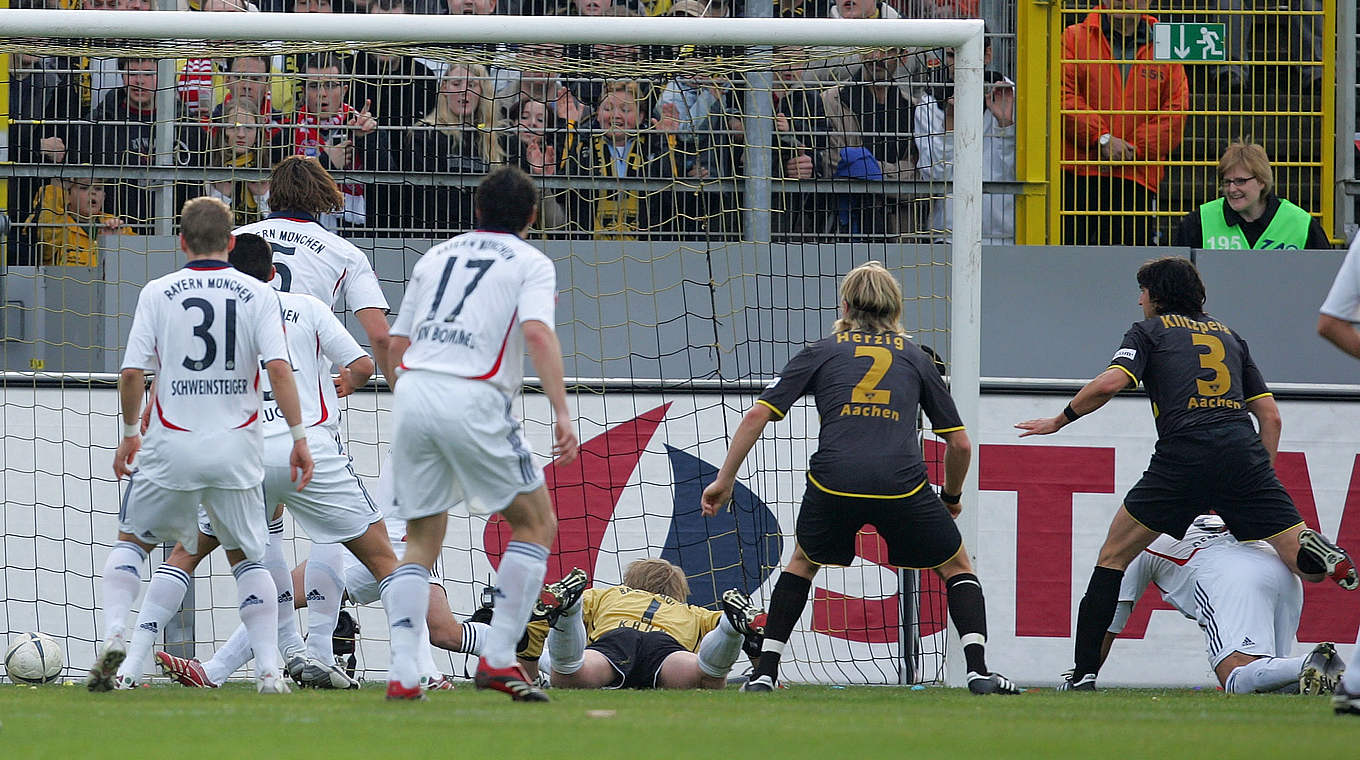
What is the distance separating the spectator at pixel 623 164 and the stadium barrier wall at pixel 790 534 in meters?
1.55

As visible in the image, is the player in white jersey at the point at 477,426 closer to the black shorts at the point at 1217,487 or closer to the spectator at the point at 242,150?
the black shorts at the point at 1217,487

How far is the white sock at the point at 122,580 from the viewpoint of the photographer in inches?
241

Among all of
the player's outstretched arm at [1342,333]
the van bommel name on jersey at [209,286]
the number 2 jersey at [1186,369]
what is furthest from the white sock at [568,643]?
the player's outstretched arm at [1342,333]

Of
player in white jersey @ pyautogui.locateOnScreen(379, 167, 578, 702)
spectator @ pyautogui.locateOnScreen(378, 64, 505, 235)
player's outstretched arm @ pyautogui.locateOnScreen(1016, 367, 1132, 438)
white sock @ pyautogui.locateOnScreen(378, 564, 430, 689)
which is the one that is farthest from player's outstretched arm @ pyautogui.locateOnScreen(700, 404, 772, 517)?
spectator @ pyautogui.locateOnScreen(378, 64, 505, 235)

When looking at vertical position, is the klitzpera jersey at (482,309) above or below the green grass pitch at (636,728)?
above

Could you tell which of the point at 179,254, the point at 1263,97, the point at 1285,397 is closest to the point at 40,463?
the point at 179,254

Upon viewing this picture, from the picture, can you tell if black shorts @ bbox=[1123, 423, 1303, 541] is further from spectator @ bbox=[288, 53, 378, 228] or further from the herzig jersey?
spectator @ bbox=[288, 53, 378, 228]

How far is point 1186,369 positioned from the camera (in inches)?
290

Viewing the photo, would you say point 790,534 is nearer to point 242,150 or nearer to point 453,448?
point 453,448

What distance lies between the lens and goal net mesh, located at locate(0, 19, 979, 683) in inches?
336

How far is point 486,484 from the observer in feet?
17.1

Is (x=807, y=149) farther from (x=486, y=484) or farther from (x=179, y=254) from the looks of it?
(x=486, y=484)

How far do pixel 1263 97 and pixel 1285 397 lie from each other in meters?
2.99

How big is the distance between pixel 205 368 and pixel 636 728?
7.17 ft
